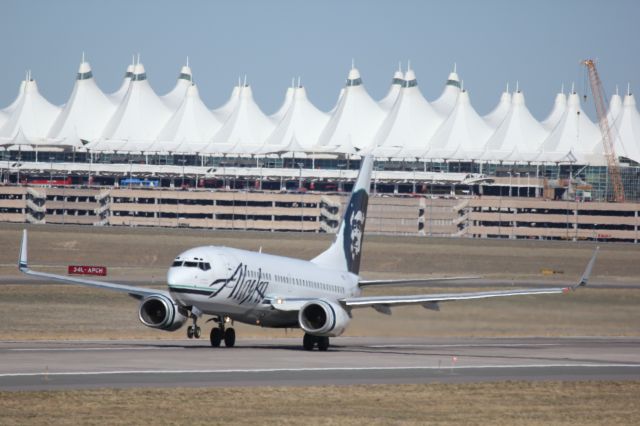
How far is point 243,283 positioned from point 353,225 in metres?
9.48

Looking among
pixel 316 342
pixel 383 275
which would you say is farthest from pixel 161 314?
pixel 383 275

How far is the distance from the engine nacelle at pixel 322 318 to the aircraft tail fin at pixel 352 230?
6.36 m

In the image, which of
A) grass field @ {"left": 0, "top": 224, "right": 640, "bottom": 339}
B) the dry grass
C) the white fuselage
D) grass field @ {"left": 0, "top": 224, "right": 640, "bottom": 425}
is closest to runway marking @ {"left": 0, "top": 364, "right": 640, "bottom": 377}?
the dry grass

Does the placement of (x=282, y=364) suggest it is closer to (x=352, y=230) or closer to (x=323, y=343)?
(x=323, y=343)

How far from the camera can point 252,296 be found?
44062mm

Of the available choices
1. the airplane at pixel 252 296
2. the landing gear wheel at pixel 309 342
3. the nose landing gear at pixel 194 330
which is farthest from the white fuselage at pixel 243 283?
the landing gear wheel at pixel 309 342

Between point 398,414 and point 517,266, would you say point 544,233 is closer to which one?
point 517,266

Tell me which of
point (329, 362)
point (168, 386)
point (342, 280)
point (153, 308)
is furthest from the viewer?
point (342, 280)

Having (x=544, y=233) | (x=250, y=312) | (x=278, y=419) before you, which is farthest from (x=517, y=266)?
(x=278, y=419)

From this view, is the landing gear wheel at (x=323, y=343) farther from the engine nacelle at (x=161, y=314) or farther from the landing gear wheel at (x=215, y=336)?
the engine nacelle at (x=161, y=314)

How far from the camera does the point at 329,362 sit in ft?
130

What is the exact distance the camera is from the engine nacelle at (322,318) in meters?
44.1

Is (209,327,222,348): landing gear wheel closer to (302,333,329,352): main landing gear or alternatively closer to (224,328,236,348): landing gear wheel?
(224,328,236,348): landing gear wheel

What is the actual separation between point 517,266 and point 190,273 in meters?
82.2
